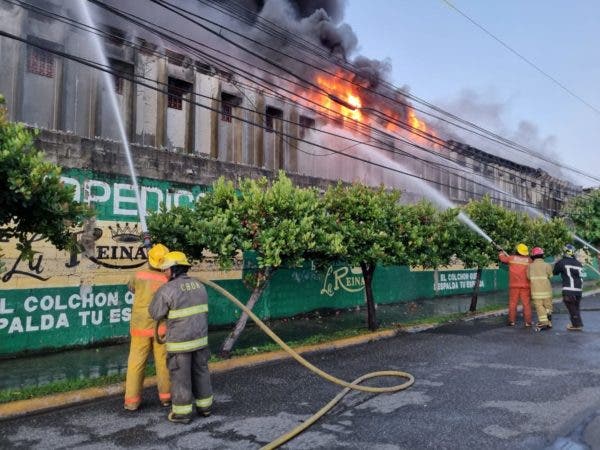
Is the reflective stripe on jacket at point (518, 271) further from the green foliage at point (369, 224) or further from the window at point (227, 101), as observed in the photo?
the window at point (227, 101)

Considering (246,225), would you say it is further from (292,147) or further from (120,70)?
(292,147)

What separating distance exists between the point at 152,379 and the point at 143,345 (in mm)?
1334

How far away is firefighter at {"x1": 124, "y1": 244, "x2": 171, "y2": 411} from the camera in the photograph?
5.45 m

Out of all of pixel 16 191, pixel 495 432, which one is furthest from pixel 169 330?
pixel 495 432

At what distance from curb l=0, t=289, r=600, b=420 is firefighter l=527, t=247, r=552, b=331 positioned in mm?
2251

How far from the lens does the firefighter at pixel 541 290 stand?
35.2ft

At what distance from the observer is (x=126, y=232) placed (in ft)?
31.9

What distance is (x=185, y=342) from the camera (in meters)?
5.03

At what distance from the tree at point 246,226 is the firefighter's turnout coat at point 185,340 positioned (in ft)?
7.51

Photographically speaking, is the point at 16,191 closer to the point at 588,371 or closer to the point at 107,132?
the point at 588,371

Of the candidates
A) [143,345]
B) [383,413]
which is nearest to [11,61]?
[143,345]

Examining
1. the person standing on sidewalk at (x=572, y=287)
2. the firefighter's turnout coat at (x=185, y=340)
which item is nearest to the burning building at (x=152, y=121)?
the firefighter's turnout coat at (x=185, y=340)

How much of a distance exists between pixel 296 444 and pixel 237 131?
43.7ft

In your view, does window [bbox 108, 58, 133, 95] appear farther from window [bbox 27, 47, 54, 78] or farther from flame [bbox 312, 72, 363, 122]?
flame [bbox 312, 72, 363, 122]
